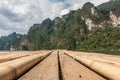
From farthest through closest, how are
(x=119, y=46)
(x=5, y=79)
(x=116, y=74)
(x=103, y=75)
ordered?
(x=119, y=46) → (x=103, y=75) → (x=116, y=74) → (x=5, y=79)

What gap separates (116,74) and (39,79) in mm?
1139

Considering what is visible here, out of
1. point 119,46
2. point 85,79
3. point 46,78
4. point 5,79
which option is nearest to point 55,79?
point 46,78

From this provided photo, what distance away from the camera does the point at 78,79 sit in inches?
133

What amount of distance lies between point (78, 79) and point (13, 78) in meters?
1.02

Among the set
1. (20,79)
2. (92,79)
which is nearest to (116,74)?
(92,79)

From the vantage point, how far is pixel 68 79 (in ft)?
11.0

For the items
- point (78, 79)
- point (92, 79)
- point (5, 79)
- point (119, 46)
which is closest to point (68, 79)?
point (78, 79)

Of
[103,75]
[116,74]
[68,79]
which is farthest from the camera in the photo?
[103,75]

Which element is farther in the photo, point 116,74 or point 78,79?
point 78,79

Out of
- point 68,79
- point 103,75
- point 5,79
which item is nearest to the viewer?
point 5,79

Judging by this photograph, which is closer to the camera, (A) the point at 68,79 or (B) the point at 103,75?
(A) the point at 68,79

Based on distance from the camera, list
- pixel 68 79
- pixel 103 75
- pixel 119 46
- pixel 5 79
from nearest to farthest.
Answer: pixel 5 79 → pixel 68 79 → pixel 103 75 → pixel 119 46

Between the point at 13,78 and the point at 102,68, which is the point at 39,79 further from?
the point at 102,68

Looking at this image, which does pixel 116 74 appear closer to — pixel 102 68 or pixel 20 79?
pixel 102 68
